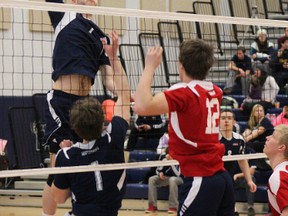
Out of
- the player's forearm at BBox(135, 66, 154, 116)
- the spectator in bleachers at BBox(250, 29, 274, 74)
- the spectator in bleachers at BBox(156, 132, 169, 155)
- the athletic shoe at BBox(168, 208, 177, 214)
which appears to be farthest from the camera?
the spectator in bleachers at BBox(250, 29, 274, 74)

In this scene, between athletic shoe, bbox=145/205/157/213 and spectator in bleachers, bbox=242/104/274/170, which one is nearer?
spectator in bleachers, bbox=242/104/274/170

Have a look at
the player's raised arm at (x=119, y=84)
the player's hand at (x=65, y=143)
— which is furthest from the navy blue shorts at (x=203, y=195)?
the player's hand at (x=65, y=143)

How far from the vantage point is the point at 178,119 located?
19.7 feet

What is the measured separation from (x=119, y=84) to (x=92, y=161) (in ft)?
2.83

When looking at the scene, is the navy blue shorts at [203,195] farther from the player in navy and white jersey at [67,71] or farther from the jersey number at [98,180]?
the player in navy and white jersey at [67,71]

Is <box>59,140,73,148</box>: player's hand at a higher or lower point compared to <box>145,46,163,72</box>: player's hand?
lower

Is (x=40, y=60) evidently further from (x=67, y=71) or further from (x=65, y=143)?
(x=65, y=143)

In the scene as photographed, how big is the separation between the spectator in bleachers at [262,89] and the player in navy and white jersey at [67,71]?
7299 mm

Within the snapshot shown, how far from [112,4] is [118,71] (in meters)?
9.73

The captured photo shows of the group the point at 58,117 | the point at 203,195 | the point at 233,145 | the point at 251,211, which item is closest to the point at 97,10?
the point at 58,117

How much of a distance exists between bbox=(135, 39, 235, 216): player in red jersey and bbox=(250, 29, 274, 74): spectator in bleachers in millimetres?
8994

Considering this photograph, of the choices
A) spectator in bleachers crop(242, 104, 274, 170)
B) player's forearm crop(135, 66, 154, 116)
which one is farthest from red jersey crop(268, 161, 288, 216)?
spectator in bleachers crop(242, 104, 274, 170)

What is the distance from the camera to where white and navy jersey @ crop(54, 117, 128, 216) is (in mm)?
6074

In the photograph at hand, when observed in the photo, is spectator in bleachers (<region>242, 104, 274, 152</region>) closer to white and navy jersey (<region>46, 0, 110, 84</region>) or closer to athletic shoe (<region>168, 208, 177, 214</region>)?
athletic shoe (<region>168, 208, 177, 214</region>)
